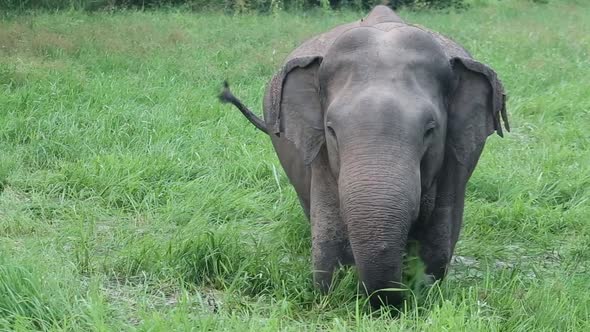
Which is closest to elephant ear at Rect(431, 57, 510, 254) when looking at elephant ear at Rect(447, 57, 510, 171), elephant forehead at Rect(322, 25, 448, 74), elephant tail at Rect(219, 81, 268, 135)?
elephant ear at Rect(447, 57, 510, 171)

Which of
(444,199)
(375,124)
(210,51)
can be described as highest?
(375,124)

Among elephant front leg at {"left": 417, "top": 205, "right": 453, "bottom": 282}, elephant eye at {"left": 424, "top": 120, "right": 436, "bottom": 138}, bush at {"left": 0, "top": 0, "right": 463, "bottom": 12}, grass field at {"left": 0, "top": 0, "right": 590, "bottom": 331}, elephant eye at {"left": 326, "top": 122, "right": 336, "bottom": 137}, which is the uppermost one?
elephant eye at {"left": 424, "top": 120, "right": 436, "bottom": 138}

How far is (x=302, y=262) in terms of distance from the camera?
494 centimetres

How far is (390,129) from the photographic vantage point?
12.5 feet

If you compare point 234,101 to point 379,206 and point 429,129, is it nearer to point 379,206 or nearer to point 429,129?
point 429,129

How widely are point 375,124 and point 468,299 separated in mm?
857

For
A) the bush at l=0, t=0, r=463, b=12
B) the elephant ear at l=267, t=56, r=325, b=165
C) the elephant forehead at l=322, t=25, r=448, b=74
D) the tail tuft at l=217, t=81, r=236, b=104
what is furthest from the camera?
the bush at l=0, t=0, r=463, b=12

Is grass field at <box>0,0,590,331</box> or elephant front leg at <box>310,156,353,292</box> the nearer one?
grass field at <box>0,0,590,331</box>

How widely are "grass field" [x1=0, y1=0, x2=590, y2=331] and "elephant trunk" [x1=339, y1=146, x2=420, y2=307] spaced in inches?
8.7

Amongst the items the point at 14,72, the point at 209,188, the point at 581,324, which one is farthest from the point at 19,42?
the point at 581,324

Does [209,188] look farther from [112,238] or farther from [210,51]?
[210,51]

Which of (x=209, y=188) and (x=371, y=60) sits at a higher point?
(x=371, y=60)

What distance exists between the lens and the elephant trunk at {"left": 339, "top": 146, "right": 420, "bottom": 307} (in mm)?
3701

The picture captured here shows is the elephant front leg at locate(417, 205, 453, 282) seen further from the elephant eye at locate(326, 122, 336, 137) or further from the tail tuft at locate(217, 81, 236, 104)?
the tail tuft at locate(217, 81, 236, 104)
